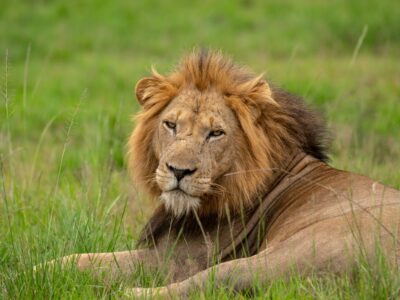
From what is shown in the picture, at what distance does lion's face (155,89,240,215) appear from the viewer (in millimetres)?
5074

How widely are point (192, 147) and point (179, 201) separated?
0.29 m

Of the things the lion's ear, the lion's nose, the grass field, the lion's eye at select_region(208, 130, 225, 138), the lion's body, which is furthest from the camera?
the lion's ear

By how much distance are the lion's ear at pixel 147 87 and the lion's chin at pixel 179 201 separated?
697mm

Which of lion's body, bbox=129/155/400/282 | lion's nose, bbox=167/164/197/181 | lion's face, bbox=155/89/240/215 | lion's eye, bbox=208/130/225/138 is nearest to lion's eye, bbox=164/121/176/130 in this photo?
lion's face, bbox=155/89/240/215

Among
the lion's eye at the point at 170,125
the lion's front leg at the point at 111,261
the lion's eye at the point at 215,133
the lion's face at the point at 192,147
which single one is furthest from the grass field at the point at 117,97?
the lion's eye at the point at 215,133

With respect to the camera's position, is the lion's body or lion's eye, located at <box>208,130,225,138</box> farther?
lion's eye, located at <box>208,130,225,138</box>

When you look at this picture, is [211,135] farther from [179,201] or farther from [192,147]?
[179,201]

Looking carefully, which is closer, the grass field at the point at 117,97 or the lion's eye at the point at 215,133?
the grass field at the point at 117,97

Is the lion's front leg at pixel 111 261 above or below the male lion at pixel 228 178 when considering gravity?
Answer: below

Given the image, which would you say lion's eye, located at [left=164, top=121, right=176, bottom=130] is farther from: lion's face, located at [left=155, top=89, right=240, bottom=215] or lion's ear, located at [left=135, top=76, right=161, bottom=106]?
lion's ear, located at [left=135, top=76, right=161, bottom=106]

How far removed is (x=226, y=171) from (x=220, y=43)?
7.38 meters

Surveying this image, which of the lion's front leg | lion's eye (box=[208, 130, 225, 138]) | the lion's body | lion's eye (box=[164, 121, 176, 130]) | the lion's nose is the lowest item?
the lion's front leg

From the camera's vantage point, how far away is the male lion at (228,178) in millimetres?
4941

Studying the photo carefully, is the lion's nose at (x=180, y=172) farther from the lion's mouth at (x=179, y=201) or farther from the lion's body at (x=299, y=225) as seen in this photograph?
the lion's body at (x=299, y=225)
